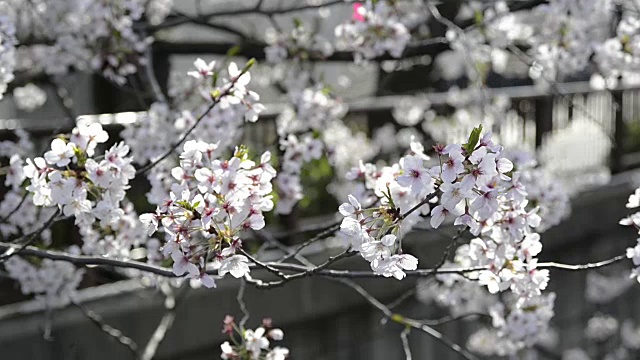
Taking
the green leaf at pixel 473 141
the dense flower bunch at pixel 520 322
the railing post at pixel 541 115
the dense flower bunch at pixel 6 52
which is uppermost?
the dense flower bunch at pixel 6 52

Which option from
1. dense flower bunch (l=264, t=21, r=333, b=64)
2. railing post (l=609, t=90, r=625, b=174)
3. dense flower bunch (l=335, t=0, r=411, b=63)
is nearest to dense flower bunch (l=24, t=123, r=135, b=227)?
dense flower bunch (l=335, t=0, r=411, b=63)

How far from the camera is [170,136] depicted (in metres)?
3.50

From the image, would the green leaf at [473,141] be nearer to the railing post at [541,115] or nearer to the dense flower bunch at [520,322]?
the dense flower bunch at [520,322]

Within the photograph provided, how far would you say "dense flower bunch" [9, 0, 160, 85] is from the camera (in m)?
3.62

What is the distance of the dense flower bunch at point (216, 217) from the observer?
73.7 inches

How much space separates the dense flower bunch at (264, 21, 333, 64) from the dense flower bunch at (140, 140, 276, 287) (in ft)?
7.48

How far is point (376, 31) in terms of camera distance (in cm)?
378

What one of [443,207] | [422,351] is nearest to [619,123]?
[422,351]

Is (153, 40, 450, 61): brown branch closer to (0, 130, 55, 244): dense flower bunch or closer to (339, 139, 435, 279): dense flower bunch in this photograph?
(0, 130, 55, 244): dense flower bunch

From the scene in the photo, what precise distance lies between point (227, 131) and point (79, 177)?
1114 mm

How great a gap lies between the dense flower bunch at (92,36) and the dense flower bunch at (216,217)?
1.63m

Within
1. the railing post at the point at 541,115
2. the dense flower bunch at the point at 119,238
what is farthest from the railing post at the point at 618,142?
the dense flower bunch at the point at 119,238

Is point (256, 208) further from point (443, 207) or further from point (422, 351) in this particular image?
point (422, 351)

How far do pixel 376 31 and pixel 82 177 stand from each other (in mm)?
1989
